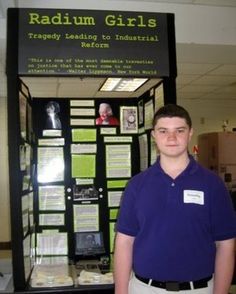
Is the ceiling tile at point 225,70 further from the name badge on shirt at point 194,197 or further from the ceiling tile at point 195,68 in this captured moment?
the name badge on shirt at point 194,197

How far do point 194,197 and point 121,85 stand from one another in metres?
4.16

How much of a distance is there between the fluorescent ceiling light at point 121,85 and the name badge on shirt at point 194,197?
3.65 m

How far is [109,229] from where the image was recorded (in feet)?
9.02

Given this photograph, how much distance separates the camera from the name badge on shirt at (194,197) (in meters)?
1.63

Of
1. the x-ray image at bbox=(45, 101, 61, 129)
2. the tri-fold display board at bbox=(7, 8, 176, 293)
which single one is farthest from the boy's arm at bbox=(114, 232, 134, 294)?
the x-ray image at bbox=(45, 101, 61, 129)

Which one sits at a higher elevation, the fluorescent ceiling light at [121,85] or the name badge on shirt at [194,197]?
the fluorescent ceiling light at [121,85]

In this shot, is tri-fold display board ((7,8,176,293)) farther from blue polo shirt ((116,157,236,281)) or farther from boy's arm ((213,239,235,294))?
boy's arm ((213,239,235,294))

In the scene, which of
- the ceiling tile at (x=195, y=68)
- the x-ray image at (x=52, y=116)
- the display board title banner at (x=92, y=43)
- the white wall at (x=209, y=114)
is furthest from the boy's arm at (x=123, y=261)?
the white wall at (x=209, y=114)

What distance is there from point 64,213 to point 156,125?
1273 mm

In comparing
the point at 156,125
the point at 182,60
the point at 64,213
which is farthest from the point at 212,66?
the point at 156,125

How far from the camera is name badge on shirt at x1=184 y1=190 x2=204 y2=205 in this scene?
64.3 inches

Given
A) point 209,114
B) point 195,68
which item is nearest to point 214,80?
point 195,68

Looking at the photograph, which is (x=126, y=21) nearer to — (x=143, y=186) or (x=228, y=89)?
(x=143, y=186)

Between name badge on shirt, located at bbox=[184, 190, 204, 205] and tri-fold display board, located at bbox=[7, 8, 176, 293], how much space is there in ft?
2.66
